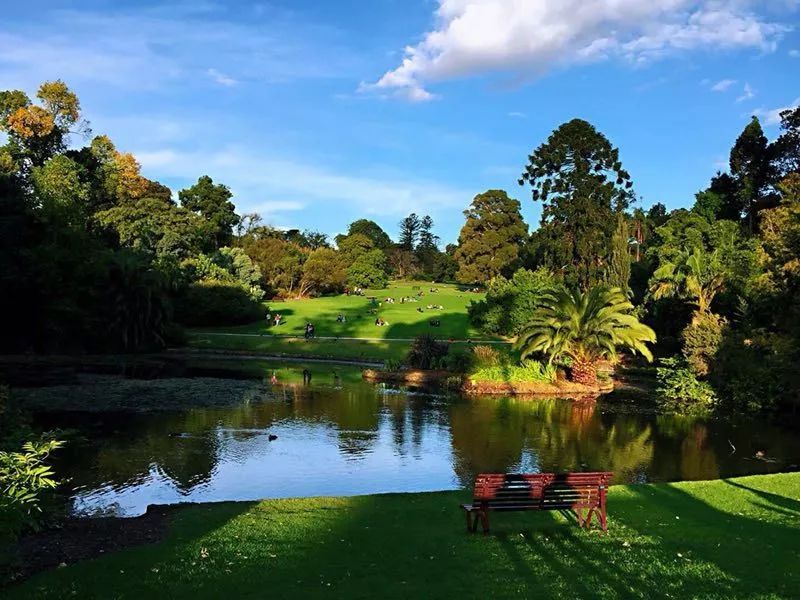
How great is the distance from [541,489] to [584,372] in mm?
25082

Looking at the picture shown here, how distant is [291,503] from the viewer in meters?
12.1

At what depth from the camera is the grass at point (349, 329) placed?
45938 mm

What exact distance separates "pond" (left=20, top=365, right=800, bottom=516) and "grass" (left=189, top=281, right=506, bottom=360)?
14.9 metres

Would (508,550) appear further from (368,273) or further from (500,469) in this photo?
(368,273)

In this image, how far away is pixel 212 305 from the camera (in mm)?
Result: 55656

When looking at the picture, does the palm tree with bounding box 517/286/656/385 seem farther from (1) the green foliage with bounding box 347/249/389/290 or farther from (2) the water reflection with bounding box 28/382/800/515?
(1) the green foliage with bounding box 347/249/389/290

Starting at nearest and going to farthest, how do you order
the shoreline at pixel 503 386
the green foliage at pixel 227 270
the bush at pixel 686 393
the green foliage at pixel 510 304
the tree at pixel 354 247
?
the bush at pixel 686 393 < the shoreline at pixel 503 386 < the green foliage at pixel 510 304 < the green foliage at pixel 227 270 < the tree at pixel 354 247

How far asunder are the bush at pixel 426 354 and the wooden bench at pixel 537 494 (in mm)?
26284

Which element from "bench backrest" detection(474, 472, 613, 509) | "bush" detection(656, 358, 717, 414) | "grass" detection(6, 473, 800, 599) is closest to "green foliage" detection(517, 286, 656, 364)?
"bush" detection(656, 358, 717, 414)

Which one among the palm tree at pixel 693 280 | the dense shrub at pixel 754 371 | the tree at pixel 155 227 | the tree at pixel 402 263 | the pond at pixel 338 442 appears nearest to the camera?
the pond at pixel 338 442

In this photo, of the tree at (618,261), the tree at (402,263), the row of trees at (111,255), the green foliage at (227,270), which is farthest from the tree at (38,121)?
the tree at (402,263)

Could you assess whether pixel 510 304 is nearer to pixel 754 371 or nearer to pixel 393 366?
pixel 393 366

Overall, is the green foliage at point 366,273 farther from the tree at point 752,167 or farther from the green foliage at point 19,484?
the green foliage at point 19,484

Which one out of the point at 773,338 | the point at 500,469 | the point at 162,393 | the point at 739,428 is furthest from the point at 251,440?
the point at 773,338
